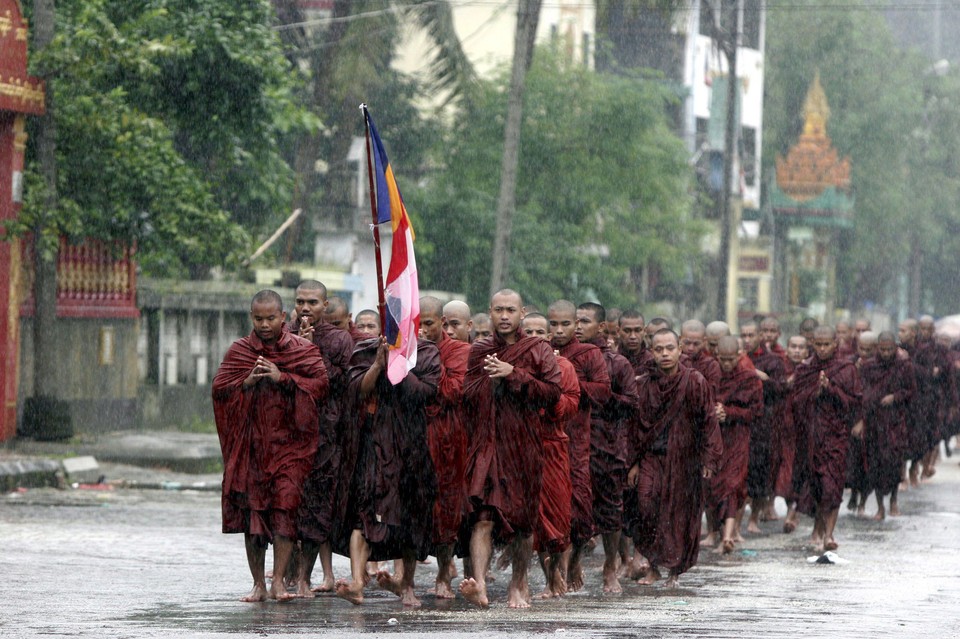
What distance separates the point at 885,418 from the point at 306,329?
27.4 ft

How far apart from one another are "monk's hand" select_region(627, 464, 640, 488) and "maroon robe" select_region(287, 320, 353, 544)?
224cm

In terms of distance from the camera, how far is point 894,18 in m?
94.8

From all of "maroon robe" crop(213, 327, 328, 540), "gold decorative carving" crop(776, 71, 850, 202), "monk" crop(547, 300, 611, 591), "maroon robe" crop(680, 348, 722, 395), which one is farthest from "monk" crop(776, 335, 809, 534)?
"gold decorative carving" crop(776, 71, 850, 202)

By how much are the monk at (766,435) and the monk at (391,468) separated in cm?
618

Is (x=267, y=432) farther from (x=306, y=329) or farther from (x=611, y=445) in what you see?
(x=611, y=445)

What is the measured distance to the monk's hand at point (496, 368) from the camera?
32.7 feet

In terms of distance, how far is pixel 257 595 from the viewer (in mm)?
10109

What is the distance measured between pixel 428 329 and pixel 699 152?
4236 centimetres

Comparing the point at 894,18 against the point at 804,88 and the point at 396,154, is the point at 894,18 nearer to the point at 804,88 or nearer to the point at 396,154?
the point at 804,88

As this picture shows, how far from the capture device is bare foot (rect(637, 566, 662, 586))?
12.0 m

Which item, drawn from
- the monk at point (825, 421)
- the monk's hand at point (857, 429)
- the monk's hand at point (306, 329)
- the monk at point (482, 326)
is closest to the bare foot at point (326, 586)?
the monk's hand at point (306, 329)

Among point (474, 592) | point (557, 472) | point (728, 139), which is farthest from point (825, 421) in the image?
point (728, 139)

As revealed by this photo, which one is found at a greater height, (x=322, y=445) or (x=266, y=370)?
(x=266, y=370)

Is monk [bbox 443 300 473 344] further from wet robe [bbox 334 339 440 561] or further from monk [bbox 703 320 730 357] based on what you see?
monk [bbox 703 320 730 357]
